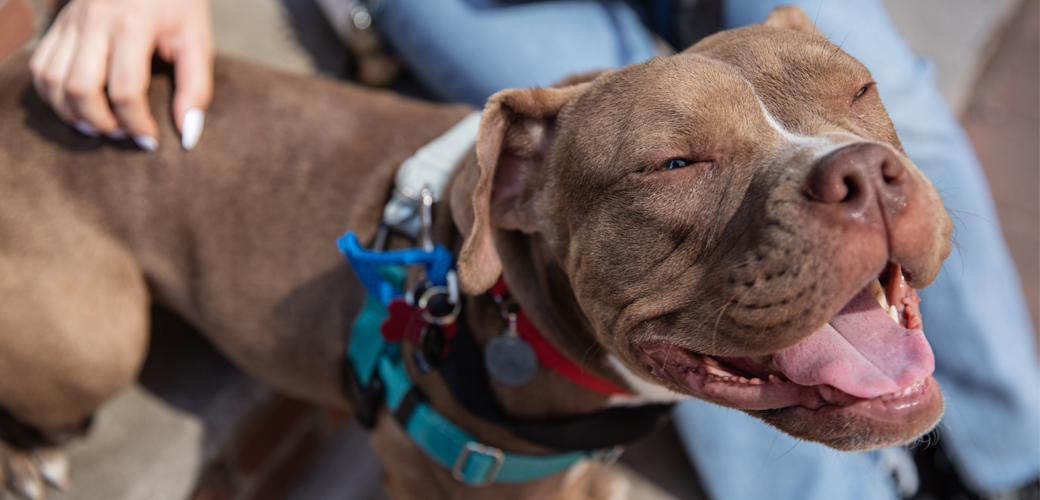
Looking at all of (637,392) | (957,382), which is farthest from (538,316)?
(957,382)

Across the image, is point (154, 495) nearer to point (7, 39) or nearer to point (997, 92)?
point (7, 39)

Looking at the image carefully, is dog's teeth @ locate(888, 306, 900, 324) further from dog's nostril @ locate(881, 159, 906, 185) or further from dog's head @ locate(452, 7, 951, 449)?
dog's nostril @ locate(881, 159, 906, 185)

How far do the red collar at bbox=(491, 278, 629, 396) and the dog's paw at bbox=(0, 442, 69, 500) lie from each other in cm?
198

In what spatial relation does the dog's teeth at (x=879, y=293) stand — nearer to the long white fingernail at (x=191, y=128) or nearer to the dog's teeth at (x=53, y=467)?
the long white fingernail at (x=191, y=128)

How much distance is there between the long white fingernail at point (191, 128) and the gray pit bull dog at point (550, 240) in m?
0.04

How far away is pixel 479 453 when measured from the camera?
2021 mm

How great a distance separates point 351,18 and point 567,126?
6.39ft

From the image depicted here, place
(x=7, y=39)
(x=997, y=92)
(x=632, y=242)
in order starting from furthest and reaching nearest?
(x=997, y=92) < (x=7, y=39) < (x=632, y=242)

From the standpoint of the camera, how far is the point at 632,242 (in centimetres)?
155

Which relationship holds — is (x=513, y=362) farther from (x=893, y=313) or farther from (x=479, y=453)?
(x=893, y=313)

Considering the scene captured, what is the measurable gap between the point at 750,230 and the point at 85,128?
82.2 inches

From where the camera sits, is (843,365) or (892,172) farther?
(843,365)

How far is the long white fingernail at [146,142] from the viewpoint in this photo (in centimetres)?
226

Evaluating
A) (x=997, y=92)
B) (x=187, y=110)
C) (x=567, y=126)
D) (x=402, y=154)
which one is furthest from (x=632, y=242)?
(x=997, y=92)
